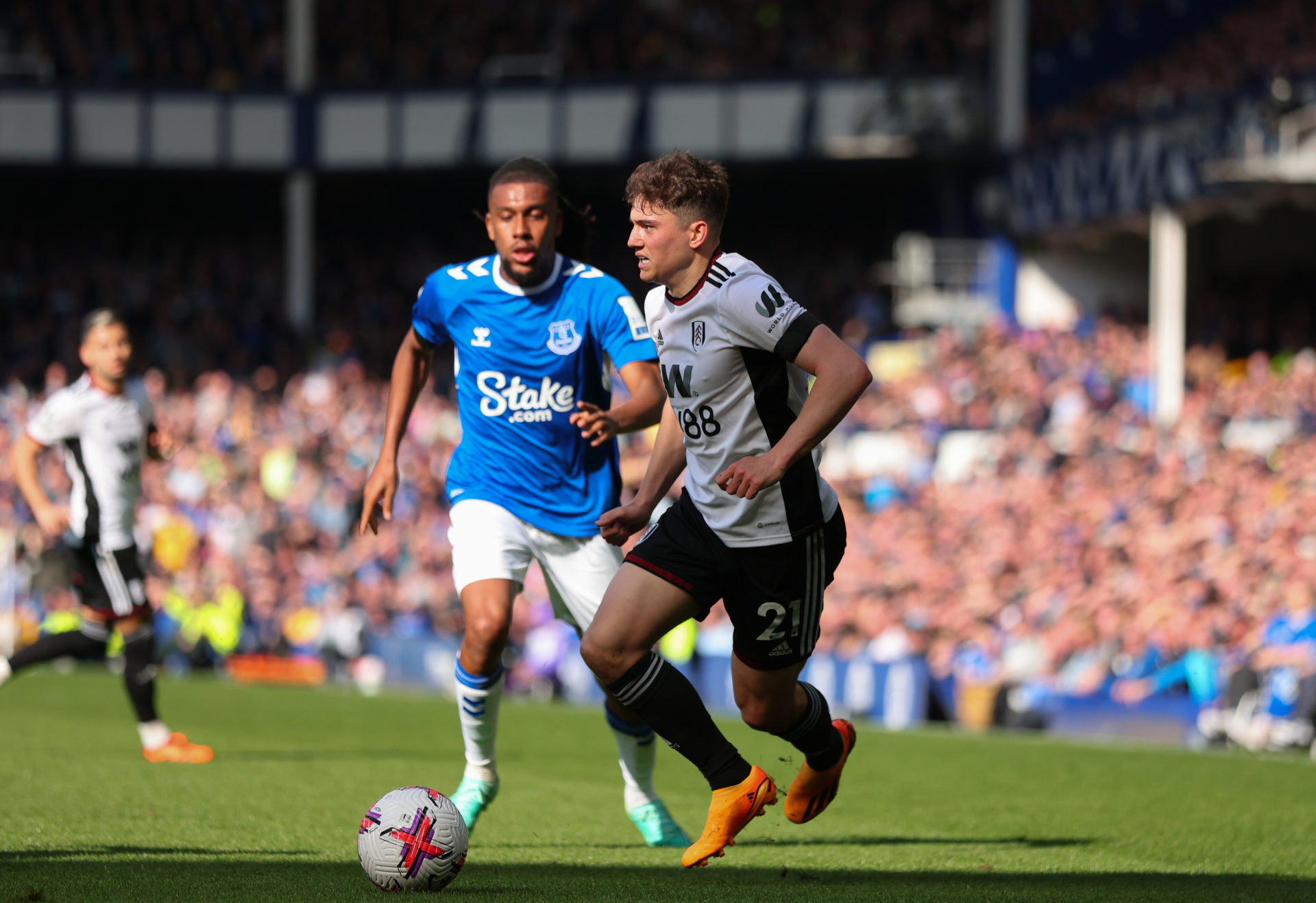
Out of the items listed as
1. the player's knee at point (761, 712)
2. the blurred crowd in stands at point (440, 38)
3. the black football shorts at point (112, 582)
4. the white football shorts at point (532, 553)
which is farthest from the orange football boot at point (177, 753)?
the blurred crowd in stands at point (440, 38)

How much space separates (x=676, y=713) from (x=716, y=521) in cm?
66

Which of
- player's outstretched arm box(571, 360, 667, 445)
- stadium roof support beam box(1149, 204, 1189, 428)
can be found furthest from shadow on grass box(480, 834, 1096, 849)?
stadium roof support beam box(1149, 204, 1189, 428)

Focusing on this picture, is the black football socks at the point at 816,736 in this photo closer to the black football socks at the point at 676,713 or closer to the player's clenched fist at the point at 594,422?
the black football socks at the point at 676,713

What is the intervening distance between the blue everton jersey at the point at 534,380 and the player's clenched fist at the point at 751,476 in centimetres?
Result: 165

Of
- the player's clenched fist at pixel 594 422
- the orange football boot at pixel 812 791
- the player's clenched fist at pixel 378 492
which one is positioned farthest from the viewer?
the player's clenched fist at pixel 378 492

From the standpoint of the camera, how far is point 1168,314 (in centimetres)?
2241

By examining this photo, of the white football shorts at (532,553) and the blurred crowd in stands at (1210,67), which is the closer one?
the white football shorts at (532,553)

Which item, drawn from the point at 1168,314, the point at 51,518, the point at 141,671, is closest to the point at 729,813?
the point at 51,518

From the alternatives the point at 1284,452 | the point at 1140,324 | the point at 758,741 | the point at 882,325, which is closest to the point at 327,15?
the point at 882,325

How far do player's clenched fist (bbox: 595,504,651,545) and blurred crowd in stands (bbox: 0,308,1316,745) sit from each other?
5460 mm

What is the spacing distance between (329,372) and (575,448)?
25.1 m

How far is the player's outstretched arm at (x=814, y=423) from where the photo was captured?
5027mm

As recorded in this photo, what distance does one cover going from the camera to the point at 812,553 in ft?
18.1

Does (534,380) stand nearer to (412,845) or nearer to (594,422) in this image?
(594,422)
